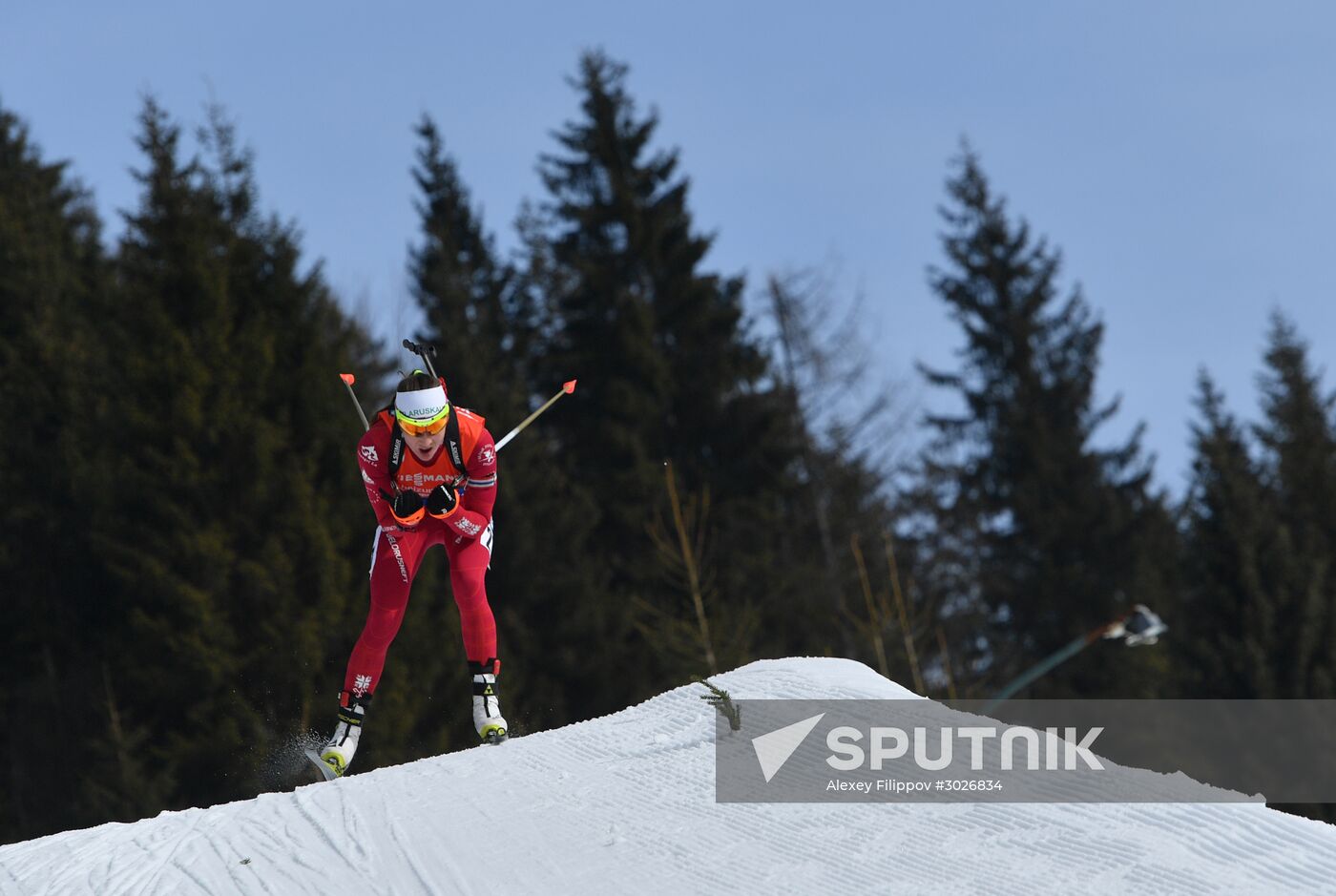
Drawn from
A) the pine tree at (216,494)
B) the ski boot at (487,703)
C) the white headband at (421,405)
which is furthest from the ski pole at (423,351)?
the pine tree at (216,494)

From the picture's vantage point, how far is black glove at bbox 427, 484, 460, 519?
7875 millimetres

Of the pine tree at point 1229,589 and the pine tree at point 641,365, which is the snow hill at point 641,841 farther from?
the pine tree at point 1229,589

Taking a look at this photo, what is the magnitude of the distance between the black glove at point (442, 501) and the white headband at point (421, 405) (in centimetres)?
42

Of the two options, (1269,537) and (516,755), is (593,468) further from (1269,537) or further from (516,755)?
(516,755)

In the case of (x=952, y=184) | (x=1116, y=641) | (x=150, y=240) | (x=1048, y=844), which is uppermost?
(x=952, y=184)

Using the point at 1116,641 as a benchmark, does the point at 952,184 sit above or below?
above

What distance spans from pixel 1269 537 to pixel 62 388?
78.6 feet

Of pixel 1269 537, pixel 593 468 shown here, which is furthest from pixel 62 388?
pixel 1269 537

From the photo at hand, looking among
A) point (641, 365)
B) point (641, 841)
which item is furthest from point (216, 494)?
point (641, 841)

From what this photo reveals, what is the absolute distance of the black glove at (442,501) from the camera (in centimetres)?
788

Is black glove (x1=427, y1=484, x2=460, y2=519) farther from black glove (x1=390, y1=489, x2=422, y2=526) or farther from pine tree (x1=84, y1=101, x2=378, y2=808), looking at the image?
pine tree (x1=84, y1=101, x2=378, y2=808)

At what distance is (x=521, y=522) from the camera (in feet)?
79.3

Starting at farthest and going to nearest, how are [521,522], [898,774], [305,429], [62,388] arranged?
1. [521,522]
2. [62,388]
3. [305,429]
4. [898,774]

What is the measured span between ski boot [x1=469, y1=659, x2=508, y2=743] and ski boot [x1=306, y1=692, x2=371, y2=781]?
60 cm
